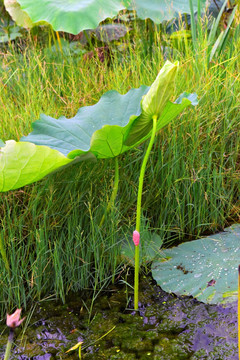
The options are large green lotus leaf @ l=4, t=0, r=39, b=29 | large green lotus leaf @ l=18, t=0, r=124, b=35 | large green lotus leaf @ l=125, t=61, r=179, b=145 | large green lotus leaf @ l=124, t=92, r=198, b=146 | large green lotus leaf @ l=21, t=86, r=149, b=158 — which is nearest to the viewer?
large green lotus leaf @ l=125, t=61, r=179, b=145

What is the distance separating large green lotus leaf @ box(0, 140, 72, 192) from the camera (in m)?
1.14

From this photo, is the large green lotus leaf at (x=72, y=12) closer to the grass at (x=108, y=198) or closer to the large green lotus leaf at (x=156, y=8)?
the large green lotus leaf at (x=156, y=8)

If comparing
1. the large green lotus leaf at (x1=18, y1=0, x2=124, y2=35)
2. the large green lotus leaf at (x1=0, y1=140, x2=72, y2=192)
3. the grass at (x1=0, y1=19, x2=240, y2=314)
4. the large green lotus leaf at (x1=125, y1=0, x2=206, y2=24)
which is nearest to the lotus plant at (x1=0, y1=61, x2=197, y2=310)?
the large green lotus leaf at (x1=0, y1=140, x2=72, y2=192)

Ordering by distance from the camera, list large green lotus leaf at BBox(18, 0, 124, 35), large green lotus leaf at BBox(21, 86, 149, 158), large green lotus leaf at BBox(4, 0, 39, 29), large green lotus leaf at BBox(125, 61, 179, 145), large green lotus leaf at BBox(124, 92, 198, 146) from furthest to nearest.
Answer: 1. large green lotus leaf at BBox(4, 0, 39, 29)
2. large green lotus leaf at BBox(18, 0, 124, 35)
3. large green lotus leaf at BBox(21, 86, 149, 158)
4. large green lotus leaf at BBox(124, 92, 198, 146)
5. large green lotus leaf at BBox(125, 61, 179, 145)

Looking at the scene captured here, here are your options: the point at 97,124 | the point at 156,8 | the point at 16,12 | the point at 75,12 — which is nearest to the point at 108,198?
the point at 97,124

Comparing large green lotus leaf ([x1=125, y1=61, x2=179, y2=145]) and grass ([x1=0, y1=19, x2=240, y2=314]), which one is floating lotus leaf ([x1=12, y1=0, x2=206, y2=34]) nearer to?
grass ([x1=0, y1=19, x2=240, y2=314])

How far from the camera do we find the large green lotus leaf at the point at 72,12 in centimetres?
237

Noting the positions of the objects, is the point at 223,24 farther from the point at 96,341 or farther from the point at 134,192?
the point at 96,341

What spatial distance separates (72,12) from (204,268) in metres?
1.74

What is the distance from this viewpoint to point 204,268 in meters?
1.42

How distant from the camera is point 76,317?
134 centimetres

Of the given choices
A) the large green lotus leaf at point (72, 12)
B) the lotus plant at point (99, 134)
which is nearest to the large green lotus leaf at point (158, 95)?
the lotus plant at point (99, 134)

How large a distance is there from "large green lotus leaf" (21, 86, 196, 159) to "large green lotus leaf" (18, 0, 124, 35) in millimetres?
1013

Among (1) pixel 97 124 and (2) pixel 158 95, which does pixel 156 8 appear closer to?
(1) pixel 97 124
